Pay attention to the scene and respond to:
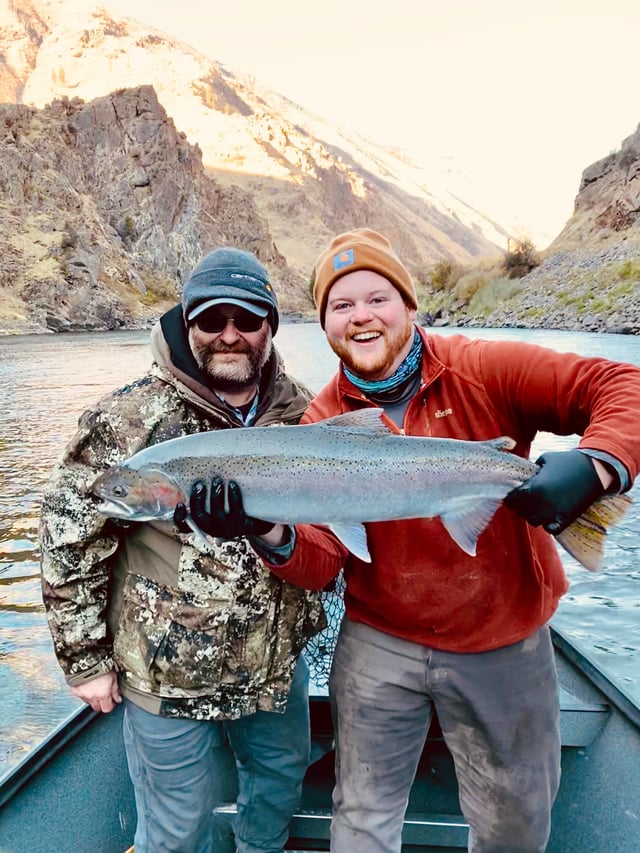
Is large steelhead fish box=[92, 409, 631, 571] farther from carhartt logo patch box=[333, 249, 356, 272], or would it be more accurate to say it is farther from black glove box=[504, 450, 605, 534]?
carhartt logo patch box=[333, 249, 356, 272]

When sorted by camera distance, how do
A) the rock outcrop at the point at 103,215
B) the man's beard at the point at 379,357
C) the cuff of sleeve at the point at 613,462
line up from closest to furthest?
the cuff of sleeve at the point at 613,462 < the man's beard at the point at 379,357 < the rock outcrop at the point at 103,215

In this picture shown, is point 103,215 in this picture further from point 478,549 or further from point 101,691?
point 478,549

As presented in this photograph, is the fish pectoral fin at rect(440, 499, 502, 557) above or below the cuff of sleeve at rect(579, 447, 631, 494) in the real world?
below

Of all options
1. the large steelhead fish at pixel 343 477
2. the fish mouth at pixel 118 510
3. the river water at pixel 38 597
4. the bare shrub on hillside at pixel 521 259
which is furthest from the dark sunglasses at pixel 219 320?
the bare shrub on hillside at pixel 521 259

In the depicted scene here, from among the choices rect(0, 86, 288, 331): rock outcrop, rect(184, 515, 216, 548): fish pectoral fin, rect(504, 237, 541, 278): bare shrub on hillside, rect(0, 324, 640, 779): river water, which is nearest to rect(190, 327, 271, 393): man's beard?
rect(184, 515, 216, 548): fish pectoral fin

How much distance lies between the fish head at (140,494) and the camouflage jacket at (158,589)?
244 mm

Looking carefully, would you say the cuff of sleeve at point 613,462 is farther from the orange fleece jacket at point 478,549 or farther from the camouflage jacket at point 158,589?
the camouflage jacket at point 158,589

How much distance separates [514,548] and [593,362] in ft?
2.46

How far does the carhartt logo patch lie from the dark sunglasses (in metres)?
0.42

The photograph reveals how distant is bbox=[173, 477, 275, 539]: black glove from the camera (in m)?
2.33

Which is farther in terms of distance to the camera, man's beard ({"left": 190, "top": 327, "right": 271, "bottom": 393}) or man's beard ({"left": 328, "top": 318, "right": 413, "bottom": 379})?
man's beard ({"left": 190, "top": 327, "right": 271, "bottom": 393})

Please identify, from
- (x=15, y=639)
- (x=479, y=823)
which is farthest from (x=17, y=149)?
(x=479, y=823)

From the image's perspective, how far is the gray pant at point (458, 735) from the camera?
8.11 feet

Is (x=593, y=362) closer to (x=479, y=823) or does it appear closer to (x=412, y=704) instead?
(x=412, y=704)
